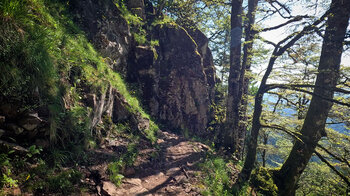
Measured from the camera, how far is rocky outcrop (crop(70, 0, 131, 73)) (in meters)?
6.69

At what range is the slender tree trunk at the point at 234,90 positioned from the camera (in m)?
7.90

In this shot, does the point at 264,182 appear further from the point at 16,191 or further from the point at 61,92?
the point at 61,92

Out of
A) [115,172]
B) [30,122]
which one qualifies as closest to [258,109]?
[115,172]

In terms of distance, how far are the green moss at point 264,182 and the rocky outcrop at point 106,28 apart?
26.5ft

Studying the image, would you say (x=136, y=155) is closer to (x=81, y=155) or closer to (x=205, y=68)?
(x=81, y=155)

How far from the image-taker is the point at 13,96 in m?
2.73

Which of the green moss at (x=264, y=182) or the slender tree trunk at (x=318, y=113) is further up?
the slender tree trunk at (x=318, y=113)

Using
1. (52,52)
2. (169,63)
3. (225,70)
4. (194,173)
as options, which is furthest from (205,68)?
(52,52)

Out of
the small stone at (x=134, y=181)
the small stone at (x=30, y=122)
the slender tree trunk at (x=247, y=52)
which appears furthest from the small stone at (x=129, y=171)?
the slender tree trunk at (x=247, y=52)

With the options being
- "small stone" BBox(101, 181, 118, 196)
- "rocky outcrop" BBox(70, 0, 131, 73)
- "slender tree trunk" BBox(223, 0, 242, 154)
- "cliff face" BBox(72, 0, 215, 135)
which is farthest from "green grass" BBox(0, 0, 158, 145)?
"slender tree trunk" BBox(223, 0, 242, 154)

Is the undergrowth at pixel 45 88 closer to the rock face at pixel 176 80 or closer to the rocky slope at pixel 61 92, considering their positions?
the rocky slope at pixel 61 92

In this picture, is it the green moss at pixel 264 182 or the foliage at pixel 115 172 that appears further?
the green moss at pixel 264 182

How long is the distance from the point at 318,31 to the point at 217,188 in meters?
5.79

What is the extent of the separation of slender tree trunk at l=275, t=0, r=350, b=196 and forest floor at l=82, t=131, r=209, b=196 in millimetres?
3233
